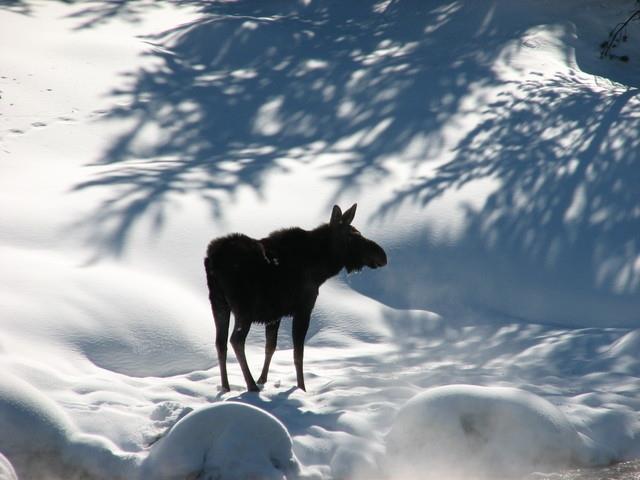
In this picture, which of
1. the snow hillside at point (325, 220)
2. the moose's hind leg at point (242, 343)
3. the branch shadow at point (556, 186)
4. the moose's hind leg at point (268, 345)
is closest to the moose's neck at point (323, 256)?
the moose's hind leg at point (268, 345)

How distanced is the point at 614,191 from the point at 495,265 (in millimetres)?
2844

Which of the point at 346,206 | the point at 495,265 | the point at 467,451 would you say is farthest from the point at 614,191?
the point at 467,451

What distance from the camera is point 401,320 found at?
32.0 ft

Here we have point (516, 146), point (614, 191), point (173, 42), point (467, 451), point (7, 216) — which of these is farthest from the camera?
point (173, 42)

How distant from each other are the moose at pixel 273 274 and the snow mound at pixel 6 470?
236cm

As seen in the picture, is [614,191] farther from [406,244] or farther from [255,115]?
[255,115]

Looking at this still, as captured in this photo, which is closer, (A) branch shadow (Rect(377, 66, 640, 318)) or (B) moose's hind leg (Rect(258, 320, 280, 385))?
(B) moose's hind leg (Rect(258, 320, 280, 385))

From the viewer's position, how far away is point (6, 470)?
5.30 m

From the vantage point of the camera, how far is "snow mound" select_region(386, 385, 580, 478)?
6.39m

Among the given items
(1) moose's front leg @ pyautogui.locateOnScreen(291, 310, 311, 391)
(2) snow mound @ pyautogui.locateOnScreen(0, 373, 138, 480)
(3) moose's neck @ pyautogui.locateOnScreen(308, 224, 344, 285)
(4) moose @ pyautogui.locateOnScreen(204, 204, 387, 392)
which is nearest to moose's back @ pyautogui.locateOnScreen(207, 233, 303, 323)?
(4) moose @ pyautogui.locateOnScreen(204, 204, 387, 392)

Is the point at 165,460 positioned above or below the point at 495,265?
above

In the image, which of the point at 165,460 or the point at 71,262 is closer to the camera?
the point at 165,460

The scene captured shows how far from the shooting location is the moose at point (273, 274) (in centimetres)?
739

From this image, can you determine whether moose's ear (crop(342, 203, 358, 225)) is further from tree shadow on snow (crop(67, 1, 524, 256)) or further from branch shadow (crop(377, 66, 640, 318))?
tree shadow on snow (crop(67, 1, 524, 256))
